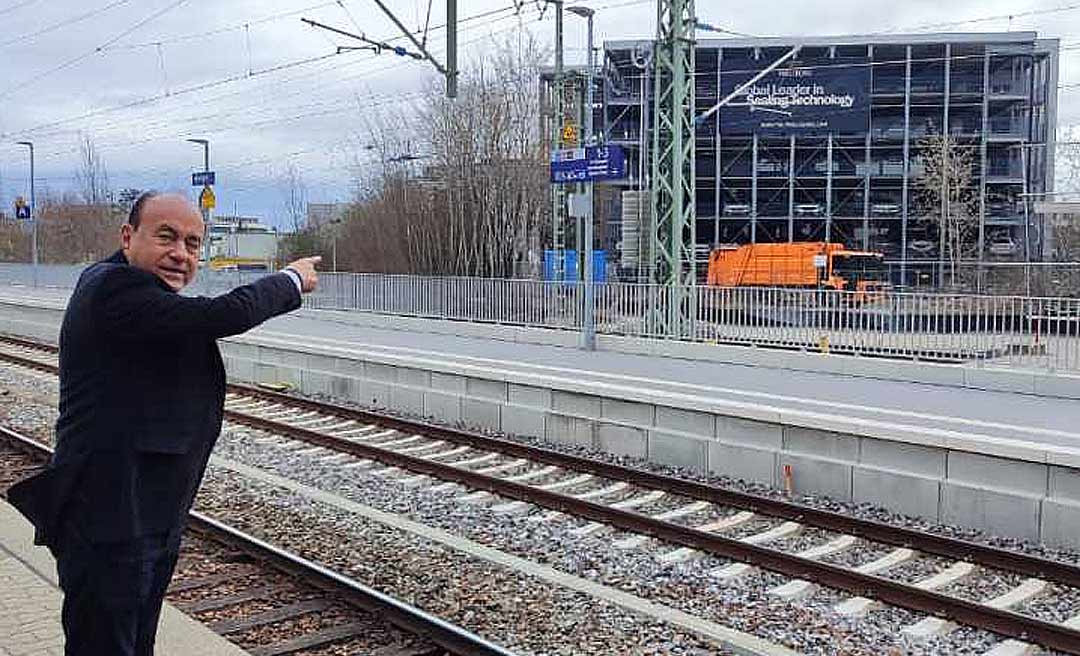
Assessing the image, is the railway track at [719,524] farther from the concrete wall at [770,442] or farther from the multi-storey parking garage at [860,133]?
the multi-storey parking garage at [860,133]

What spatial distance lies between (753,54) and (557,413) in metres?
52.6

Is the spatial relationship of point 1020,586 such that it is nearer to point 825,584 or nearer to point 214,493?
point 825,584

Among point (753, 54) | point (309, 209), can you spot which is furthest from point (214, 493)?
point (753, 54)

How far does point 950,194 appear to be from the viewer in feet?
173

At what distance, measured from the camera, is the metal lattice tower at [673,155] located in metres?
20.8

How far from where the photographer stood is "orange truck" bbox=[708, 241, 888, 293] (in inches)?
1676

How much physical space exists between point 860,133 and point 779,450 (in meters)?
53.0

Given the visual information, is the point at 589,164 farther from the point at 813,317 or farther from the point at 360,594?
the point at 360,594

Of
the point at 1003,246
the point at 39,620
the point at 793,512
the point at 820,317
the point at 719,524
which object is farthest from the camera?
the point at 1003,246

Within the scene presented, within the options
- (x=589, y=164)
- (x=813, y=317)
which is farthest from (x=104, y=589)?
(x=813, y=317)

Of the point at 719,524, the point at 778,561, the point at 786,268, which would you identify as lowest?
the point at 719,524

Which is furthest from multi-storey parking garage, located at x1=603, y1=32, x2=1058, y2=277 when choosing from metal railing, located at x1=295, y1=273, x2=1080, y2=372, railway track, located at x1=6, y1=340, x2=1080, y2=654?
railway track, located at x1=6, y1=340, x2=1080, y2=654

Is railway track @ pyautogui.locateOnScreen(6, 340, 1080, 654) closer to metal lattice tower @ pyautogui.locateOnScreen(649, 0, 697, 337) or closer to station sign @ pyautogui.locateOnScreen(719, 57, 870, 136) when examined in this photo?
metal lattice tower @ pyautogui.locateOnScreen(649, 0, 697, 337)

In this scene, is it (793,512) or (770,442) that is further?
(770,442)
